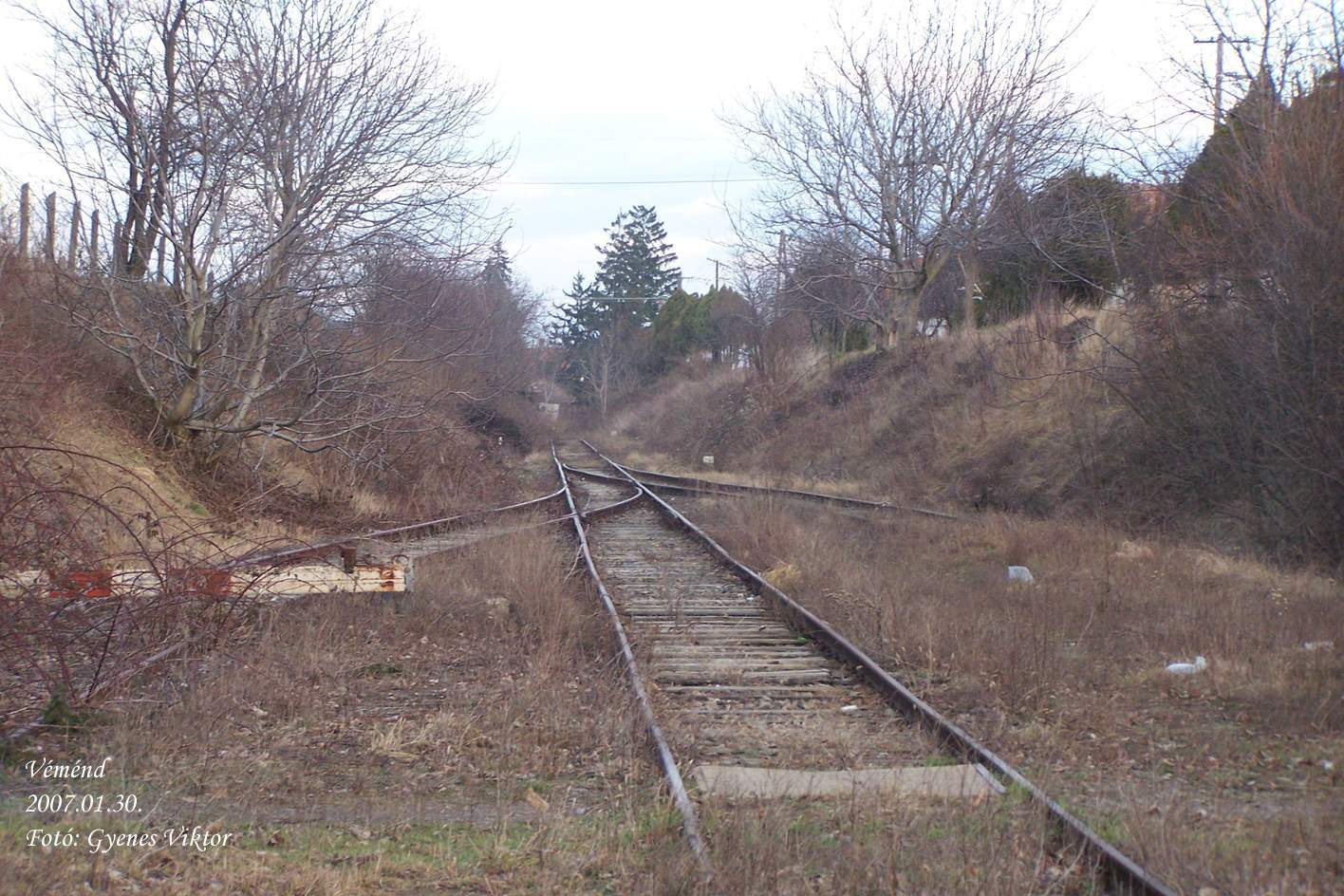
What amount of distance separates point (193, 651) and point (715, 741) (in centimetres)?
360

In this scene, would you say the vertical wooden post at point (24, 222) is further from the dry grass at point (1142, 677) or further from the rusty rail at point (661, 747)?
the dry grass at point (1142, 677)

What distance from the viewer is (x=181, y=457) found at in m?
15.6

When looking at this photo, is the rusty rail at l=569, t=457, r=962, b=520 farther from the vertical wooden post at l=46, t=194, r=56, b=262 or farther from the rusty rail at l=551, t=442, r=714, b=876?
the vertical wooden post at l=46, t=194, r=56, b=262

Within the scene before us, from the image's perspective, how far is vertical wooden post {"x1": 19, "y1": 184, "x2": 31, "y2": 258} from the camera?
17.2 m

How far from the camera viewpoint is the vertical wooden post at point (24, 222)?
17.2m

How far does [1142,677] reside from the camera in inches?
303

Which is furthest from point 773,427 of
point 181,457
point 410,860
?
point 410,860

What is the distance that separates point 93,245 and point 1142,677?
13266 millimetres

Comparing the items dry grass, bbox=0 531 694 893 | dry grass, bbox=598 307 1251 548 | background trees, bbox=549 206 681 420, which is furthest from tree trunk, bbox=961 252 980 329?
background trees, bbox=549 206 681 420

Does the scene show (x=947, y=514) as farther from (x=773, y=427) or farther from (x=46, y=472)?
(x=773, y=427)

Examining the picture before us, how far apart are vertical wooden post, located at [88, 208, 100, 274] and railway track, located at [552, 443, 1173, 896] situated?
7.69 metres

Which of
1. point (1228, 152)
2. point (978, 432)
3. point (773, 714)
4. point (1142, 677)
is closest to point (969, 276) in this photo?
point (978, 432)

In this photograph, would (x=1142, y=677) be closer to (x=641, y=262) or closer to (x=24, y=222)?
(x=24, y=222)

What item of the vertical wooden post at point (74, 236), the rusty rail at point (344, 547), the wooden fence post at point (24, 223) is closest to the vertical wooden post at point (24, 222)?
the wooden fence post at point (24, 223)
